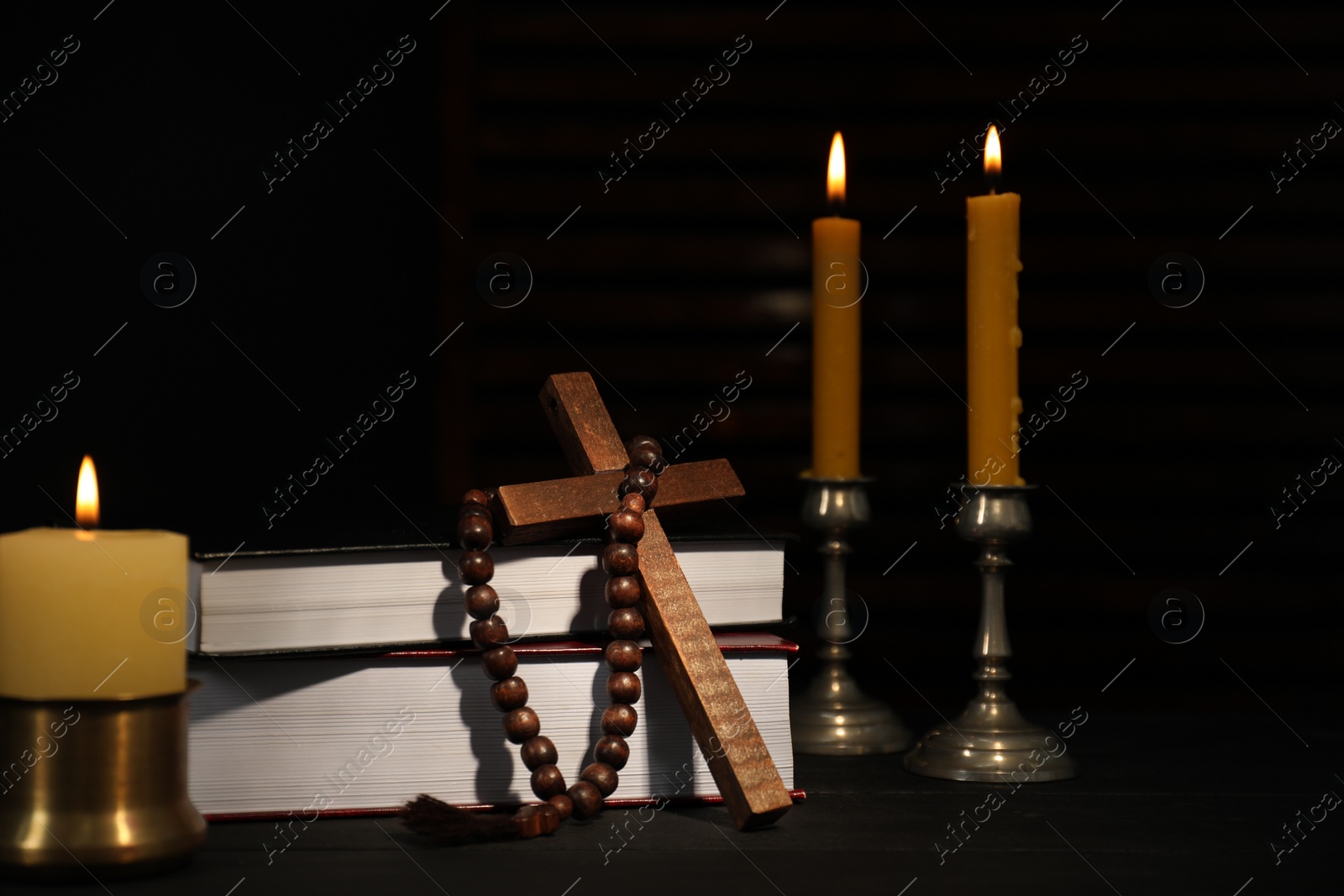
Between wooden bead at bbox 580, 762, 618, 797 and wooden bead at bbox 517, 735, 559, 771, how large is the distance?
0.03m

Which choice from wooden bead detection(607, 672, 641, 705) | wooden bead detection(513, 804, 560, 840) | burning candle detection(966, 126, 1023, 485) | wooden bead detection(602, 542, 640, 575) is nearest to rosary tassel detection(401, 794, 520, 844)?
wooden bead detection(513, 804, 560, 840)

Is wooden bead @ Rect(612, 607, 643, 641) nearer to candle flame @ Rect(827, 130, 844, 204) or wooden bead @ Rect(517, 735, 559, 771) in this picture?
wooden bead @ Rect(517, 735, 559, 771)

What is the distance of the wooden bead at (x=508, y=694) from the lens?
103 centimetres

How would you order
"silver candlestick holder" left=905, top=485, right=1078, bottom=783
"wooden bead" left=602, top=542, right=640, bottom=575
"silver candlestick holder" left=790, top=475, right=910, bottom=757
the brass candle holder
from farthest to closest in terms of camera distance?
"silver candlestick holder" left=790, top=475, right=910, bottom=757
"silver candlestick holder" left=905, top=485, right=1078, bottom=783
"wooden bead" left=602, top=542, right=640, bottom=575
the brass candle holder

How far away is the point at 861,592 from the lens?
166 cm

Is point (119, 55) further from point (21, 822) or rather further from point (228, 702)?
point (21, 822)

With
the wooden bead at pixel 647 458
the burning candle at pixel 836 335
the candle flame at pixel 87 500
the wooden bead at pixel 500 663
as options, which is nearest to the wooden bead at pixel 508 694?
the wooden bead at pixel 500 663

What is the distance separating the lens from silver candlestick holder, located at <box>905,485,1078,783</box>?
118 cm

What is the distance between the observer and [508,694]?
1028 millimetres

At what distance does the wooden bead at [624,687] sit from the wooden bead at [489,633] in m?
0.05

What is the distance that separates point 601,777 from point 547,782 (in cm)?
5

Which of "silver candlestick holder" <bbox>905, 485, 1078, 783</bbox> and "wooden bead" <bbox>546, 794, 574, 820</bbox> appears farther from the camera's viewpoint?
"silver candlestick holder" <bbox>905, 485, 1078, 783</bbox>

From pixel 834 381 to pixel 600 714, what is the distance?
453 mm

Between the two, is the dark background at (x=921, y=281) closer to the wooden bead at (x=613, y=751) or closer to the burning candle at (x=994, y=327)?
the burning candle at (x=994, y=327)
